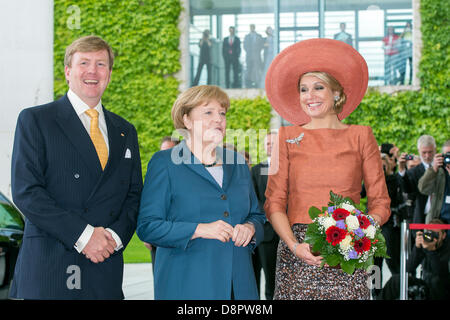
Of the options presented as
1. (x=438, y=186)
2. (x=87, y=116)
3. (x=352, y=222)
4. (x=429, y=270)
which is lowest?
(x=429, y=270)

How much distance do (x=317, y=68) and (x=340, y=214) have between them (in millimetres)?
846

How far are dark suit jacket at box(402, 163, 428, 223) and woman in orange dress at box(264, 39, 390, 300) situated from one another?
161 inches

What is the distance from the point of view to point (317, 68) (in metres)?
2.95

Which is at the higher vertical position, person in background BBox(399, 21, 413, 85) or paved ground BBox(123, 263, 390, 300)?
person in background BBox(399, 21, 413, 85)

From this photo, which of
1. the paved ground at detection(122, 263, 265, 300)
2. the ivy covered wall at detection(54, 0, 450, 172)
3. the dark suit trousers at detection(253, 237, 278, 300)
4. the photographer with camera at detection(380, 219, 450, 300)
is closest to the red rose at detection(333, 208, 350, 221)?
the photographer with camera at detection(380, 219, 450, 300)

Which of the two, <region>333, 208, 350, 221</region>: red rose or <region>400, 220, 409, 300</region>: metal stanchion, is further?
<region>400, 220, 409, 300</region>: metal stanchion

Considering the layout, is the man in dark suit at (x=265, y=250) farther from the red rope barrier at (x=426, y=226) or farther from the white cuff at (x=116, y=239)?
Answer: the white cuff at (x=116, y=239)

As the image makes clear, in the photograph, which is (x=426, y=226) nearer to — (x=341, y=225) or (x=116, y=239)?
(x=341, y=225)

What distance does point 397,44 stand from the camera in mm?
12406

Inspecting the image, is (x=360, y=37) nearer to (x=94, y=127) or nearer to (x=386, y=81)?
(x=386, y=81)

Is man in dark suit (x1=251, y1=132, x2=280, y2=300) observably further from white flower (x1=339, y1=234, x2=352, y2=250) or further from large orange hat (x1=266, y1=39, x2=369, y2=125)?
white flower (x1=339, y1=234, x2=352, y2=250)

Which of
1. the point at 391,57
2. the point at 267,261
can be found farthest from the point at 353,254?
the point at 391,57

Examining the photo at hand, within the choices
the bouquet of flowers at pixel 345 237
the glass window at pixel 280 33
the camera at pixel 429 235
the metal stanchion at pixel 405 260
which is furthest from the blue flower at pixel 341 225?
the glass window at pixel 280 33

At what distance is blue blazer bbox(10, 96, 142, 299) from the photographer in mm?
2385
